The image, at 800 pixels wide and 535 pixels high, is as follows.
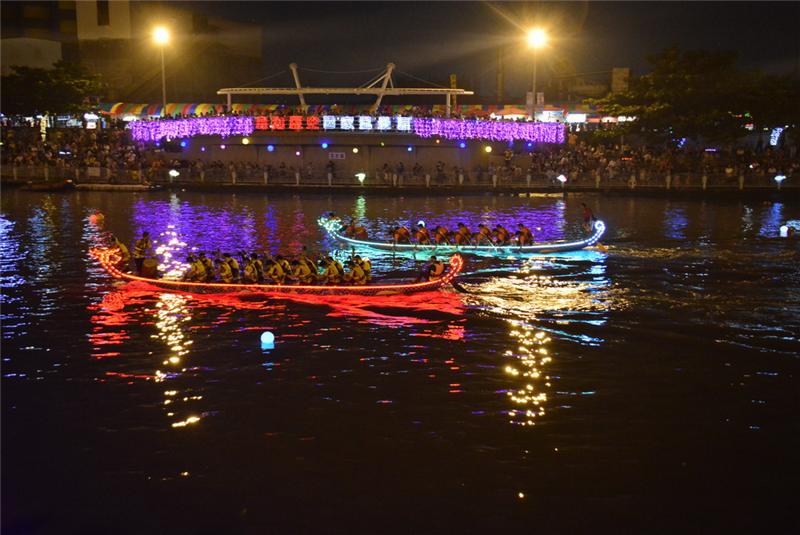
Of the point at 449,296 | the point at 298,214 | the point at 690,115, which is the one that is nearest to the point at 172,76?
the point at 298,214

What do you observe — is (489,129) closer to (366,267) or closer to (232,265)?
(366,267)

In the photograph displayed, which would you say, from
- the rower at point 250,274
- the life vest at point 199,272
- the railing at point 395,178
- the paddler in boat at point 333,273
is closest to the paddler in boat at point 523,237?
the paddler in boat at point 333,273

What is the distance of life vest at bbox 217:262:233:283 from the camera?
22609 mm

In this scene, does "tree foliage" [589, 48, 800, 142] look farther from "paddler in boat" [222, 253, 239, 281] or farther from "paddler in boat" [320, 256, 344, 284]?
"paddler in boat" [222, 253, 239, 281]

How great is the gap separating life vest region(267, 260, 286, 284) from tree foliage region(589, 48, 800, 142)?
122 ft

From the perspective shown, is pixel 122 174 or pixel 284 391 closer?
pixel 284 391

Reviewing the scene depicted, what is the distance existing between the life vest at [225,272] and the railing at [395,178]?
89.5 feet

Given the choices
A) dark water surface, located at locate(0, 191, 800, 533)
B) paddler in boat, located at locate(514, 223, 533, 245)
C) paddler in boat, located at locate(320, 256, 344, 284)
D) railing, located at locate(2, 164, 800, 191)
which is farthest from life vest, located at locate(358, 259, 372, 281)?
railing, located at locate(2, 164, 800, 191)

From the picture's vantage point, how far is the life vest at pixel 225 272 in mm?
22609

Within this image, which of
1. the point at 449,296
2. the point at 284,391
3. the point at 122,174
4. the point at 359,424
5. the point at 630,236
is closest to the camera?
the point at 359,424

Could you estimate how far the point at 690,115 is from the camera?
52.3 metres

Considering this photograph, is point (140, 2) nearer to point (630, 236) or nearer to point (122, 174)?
point (122, 174)

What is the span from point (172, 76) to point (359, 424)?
207 ft

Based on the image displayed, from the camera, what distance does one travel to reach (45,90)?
5869cm
